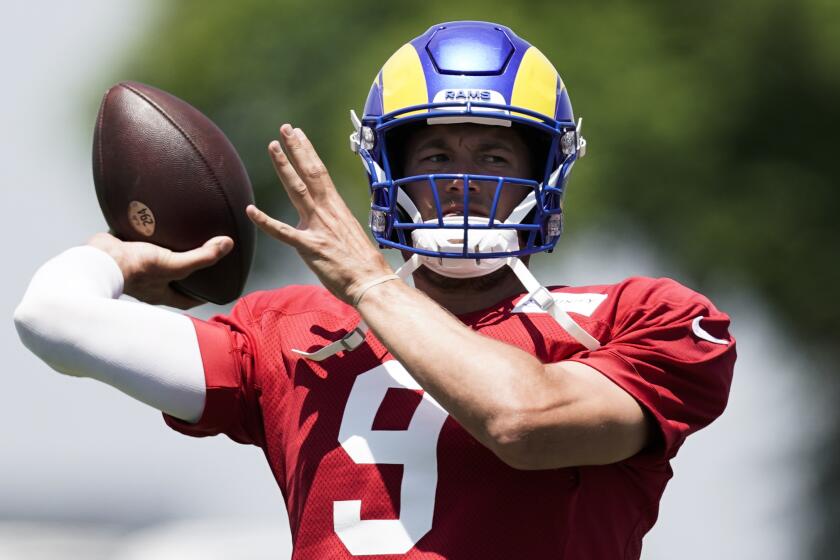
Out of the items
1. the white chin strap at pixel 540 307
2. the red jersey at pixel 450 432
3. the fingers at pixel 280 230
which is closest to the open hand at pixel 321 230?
the fingers at pixel 280 230

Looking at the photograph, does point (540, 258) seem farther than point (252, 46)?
No

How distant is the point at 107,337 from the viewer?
11.5 feet

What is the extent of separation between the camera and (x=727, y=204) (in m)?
9.26

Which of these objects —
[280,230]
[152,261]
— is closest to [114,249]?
[152,261]

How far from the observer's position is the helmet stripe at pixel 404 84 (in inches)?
151

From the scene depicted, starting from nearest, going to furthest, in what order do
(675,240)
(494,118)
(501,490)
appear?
1. (501,490)
2. (494,118)
3. (675,240)

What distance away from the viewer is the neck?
3.74 m

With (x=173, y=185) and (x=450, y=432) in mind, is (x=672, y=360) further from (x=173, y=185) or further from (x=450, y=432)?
(x=173, y=185)

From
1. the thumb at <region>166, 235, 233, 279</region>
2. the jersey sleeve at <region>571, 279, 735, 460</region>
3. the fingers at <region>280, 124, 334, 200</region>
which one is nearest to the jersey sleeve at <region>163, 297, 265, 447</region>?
the thumb at <region>166, 235, 233, 279</region>

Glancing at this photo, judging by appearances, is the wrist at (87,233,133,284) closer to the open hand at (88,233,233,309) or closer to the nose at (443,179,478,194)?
the open hand at (88,233,233,309)

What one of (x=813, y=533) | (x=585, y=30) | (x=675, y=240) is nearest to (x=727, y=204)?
(x=675, y=240)

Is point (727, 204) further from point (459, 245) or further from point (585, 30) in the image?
point (459, 245)

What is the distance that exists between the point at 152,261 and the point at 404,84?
662 mm

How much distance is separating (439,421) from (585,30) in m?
5.97
